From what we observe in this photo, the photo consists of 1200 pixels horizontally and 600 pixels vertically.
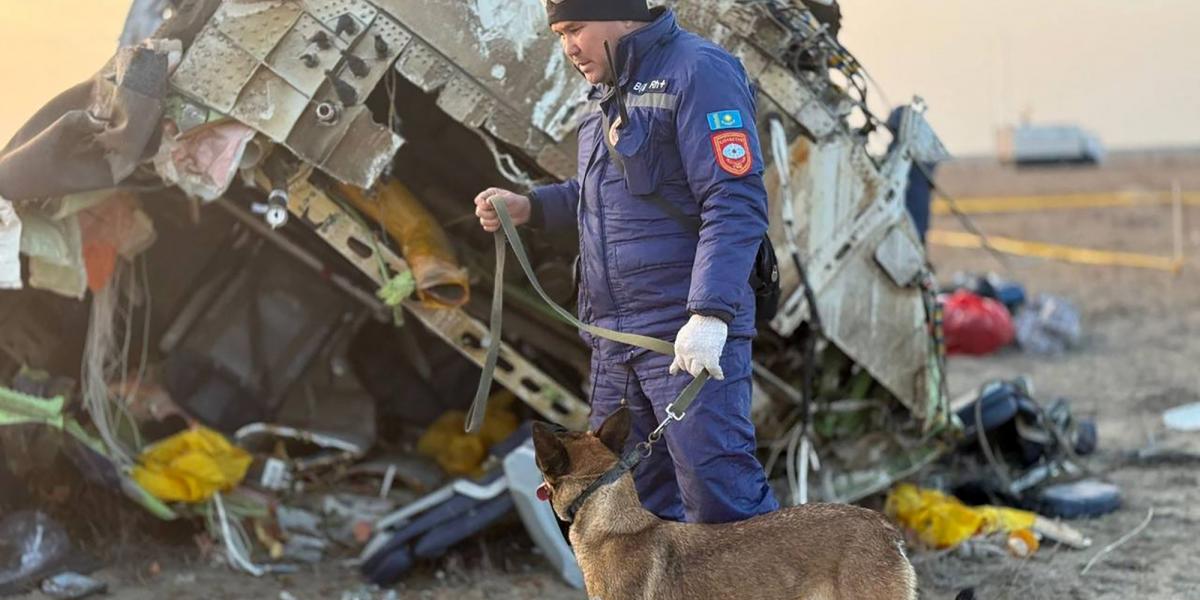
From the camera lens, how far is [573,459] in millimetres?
3318

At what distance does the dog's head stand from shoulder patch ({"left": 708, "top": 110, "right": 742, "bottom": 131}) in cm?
81

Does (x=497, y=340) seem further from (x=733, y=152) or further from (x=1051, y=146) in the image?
(x=1051, y=146)

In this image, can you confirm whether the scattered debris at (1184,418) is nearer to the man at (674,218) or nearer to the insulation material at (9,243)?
the man at (674,218)

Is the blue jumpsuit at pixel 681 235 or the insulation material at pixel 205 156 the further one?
the insulation material at pixel 205 156

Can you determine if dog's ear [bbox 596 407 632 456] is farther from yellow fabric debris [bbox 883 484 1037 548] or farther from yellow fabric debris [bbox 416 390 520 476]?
yellow fabric debris [bbox 416 390 520 476]

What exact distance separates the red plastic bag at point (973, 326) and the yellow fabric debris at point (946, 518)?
437cm

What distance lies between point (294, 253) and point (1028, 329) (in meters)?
6.66

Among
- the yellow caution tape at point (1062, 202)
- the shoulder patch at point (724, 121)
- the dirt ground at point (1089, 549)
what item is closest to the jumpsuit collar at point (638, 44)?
the shoulder patch at point (724, 121)

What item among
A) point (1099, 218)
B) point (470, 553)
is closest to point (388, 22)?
point (470, 553)

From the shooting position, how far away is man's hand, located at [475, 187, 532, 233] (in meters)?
3.98

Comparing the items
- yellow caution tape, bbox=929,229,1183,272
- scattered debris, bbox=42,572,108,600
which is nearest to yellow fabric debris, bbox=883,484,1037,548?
scattered debris, bbox=42,572,108,600

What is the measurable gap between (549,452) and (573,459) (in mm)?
98

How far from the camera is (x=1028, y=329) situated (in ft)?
35.1

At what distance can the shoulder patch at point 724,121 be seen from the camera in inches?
137
